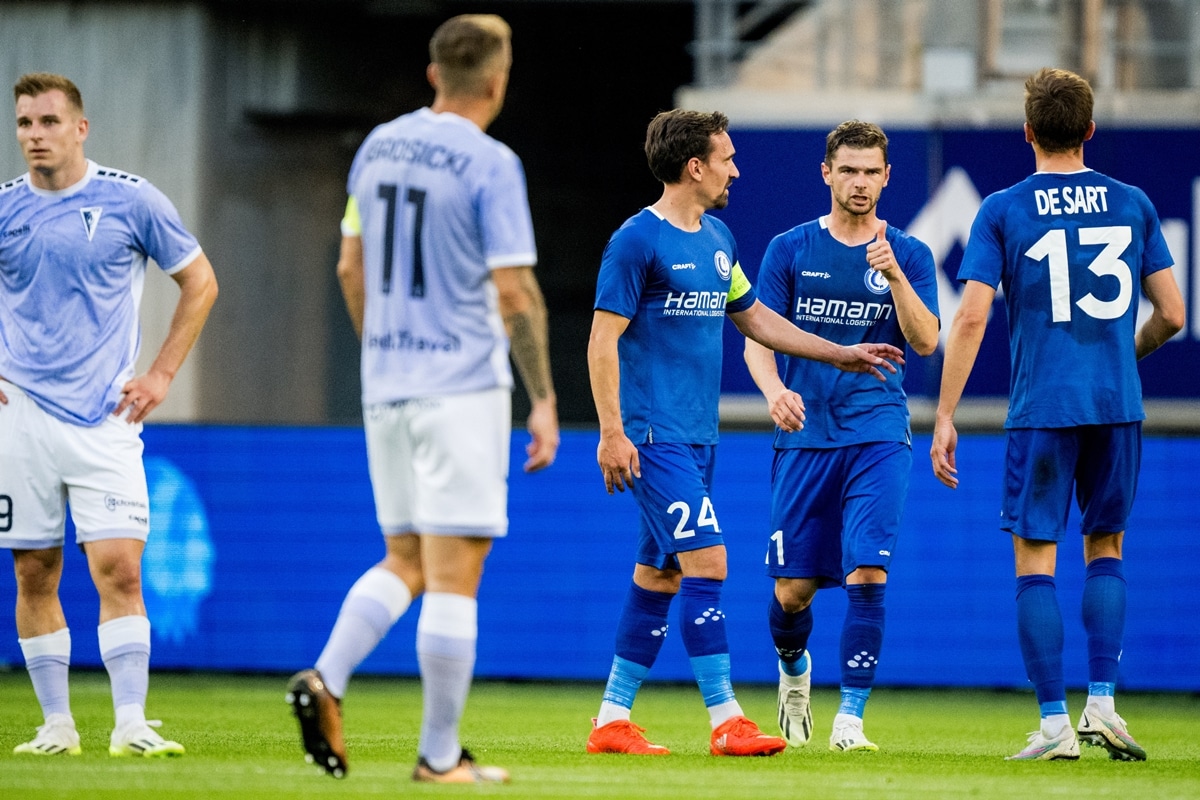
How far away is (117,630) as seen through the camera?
5.63 meters

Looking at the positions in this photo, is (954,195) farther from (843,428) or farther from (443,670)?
(443,670)

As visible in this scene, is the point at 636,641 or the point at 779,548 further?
the point at 779,548

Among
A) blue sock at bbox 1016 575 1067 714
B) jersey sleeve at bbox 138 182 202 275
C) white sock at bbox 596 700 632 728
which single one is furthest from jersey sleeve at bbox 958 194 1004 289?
jersey sleeve at bbox 138 182 202 275

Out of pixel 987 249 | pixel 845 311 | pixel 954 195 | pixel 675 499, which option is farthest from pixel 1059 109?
pixel 954 195

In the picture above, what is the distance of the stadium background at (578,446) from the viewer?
10328mm

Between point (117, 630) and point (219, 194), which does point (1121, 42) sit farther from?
point (117, 630)

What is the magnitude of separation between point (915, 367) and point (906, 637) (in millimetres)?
1819

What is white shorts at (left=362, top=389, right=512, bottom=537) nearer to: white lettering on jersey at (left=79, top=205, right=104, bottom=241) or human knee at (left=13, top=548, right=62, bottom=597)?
white lettering on jersey at (left=79, top=205, right=104, bottom=241)

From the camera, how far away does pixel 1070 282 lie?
5957mm

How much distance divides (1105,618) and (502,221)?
2.70m

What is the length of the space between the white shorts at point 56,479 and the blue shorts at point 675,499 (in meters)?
1.66

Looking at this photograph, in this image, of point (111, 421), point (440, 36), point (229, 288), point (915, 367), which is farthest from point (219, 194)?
point (440, 36)

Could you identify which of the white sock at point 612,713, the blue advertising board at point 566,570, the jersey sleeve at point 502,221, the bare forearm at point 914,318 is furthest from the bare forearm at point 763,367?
the blue advertising board at point 566,570

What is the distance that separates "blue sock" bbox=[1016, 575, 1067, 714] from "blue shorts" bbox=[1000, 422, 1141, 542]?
0.17m
